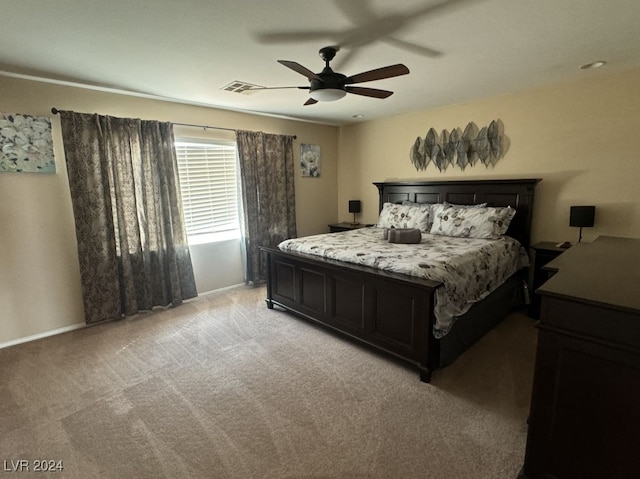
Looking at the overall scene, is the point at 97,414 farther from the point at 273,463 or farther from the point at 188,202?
the point at 188,202

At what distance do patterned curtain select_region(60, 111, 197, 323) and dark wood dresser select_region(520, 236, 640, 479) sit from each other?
12.0ft

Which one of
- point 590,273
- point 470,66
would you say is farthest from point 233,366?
point 470,66

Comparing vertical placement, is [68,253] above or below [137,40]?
below

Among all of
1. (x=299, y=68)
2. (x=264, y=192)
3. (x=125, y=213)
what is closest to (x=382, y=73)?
(x=299, y=68)

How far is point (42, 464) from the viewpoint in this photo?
1.67m

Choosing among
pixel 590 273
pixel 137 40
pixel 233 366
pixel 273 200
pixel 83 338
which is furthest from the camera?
pixel 273 200

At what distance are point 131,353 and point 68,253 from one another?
1300mm

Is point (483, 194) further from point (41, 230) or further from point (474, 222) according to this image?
point (41, 230)

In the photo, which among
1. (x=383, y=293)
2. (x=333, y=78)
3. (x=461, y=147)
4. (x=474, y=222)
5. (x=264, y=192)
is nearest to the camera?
(x=333, y=78)

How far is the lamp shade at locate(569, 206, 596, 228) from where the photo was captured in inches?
124

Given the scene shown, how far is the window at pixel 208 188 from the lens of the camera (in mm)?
4055

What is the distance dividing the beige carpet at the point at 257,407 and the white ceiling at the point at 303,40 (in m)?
2.44

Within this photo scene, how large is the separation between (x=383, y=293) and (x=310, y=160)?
10.9ft

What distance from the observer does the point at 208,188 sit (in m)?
4.26
